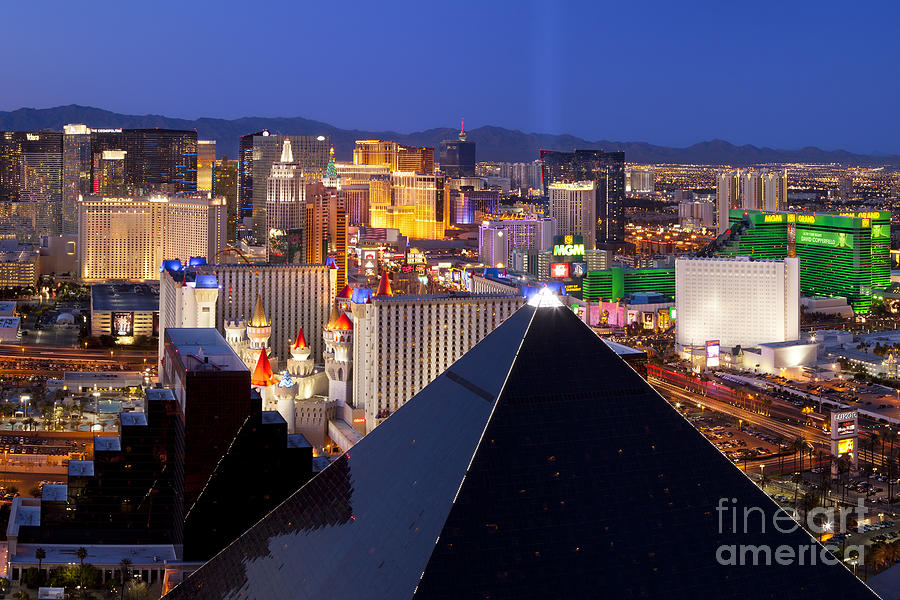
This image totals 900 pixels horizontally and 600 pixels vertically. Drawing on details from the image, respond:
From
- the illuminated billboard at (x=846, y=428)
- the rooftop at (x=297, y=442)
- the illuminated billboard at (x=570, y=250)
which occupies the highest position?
the illuminated billboard at (x=570, y=250)

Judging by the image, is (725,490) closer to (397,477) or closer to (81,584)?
(397,477)

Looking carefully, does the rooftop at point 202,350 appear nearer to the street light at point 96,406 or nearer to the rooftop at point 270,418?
the rooftop at point 270,418

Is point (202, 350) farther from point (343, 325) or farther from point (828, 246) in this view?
point (828, 246)

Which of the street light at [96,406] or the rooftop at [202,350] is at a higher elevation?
the rooftop at [202,350]

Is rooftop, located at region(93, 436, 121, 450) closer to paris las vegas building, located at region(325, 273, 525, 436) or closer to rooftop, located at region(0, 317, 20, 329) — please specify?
paris las vegas building, located at region(325, 273, 525, 436)

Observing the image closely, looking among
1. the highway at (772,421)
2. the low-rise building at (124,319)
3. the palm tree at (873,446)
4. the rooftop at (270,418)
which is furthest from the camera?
the low-rise building at (124,319)

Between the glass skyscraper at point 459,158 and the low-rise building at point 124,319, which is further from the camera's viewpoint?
the glass skyscraper at point 459,158

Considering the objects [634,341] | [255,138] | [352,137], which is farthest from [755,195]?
[352,137]

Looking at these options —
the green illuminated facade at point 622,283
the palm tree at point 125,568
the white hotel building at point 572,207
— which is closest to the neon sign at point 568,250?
the green illuminated facade at point 622,283
